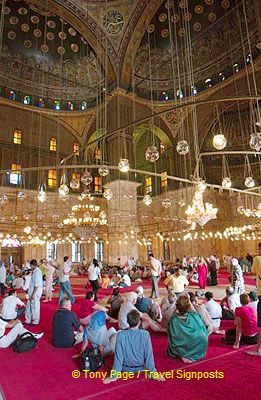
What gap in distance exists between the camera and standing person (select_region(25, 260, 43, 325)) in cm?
560

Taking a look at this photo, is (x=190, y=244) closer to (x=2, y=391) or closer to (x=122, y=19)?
(x=122, y=19)

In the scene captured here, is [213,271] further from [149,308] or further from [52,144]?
[52,144]

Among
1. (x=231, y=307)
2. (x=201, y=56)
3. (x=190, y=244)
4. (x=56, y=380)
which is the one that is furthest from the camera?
(x=190, y=244)

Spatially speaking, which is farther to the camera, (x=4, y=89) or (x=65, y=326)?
(x=4, y=89)

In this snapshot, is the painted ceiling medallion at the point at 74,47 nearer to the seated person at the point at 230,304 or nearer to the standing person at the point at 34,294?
the standing person at the point at 34,294

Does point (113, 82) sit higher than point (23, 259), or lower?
higher

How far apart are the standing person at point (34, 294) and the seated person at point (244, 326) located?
3.26m

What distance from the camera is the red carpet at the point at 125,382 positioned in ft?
8.97

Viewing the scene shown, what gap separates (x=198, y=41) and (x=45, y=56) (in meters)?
8.74

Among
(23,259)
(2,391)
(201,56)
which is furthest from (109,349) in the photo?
(201,56)

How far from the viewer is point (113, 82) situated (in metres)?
18.0

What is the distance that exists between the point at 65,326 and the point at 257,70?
14.2 metres

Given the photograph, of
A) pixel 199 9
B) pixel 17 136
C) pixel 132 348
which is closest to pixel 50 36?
pixel 17 136

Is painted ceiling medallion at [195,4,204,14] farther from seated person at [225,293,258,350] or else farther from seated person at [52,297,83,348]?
seated person at [52,297,83,348]
